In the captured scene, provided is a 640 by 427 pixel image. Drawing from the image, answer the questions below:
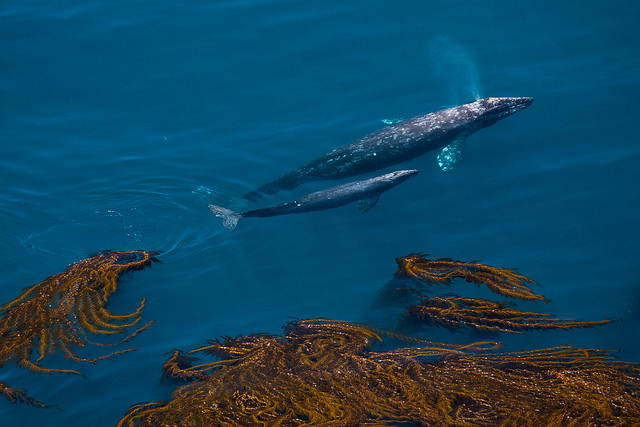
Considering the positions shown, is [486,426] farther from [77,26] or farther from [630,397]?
[77,26]

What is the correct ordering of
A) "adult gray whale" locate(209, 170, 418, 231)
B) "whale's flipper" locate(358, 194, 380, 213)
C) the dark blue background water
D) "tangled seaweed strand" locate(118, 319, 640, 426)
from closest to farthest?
"tangled seaweed strand" locate(118, 319, 640, 426) < the dark blue background water < "adult gray whale" locate(209, 170, 418, 231) < "whale's flipper" locate(358, 194, 380, 213)

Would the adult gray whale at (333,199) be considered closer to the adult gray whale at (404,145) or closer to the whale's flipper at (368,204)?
the whale's flipper at (368,204)

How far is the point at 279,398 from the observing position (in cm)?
643

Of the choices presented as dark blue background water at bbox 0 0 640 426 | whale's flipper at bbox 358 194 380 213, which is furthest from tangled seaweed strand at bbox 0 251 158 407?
whale's flipper at bbox 358 194 380 213

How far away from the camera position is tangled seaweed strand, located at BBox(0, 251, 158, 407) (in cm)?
703

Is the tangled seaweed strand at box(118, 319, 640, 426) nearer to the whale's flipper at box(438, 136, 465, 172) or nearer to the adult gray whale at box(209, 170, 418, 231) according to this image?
the adult gray whale at box(209, 170, 418, 231)

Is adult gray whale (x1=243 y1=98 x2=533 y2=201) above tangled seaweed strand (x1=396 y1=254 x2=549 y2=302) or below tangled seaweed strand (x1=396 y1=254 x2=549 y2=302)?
above

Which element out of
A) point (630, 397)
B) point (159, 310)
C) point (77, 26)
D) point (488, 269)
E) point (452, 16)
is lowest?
point (630, 397)

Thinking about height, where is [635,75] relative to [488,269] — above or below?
above

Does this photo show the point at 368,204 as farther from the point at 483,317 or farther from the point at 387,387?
the point at 387,387

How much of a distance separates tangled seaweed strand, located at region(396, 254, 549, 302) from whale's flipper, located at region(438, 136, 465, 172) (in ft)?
7.47

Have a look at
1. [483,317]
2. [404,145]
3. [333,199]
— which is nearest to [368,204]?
[333,199]

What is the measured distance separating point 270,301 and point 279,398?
195cm

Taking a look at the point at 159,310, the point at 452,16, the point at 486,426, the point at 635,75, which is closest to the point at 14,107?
the point at 159,310
